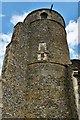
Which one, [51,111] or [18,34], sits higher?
[18,34]

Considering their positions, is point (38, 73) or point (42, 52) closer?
point (38, 73)

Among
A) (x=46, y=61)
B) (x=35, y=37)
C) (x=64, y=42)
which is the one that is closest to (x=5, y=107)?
(x=46, y=61)

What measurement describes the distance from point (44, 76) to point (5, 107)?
3015mm

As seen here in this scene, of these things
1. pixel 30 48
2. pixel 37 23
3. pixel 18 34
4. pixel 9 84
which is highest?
pixel 37 23

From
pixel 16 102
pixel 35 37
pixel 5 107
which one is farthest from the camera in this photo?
pixel 35 37

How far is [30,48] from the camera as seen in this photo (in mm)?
13297

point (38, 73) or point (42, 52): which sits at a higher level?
point (42, 52)

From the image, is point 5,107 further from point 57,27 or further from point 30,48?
point 57,27

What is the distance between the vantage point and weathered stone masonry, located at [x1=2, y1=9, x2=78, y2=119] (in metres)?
10.4

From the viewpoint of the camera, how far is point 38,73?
11.7 metres

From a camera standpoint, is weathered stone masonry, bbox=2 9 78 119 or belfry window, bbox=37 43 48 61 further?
belfry window, bbox=37 43 48 61

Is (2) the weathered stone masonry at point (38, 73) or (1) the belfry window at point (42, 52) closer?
(2) the weathered stone masonry at point (38, 73)

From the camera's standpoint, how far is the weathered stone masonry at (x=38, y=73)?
10.4 m

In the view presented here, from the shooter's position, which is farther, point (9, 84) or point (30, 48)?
Answer: point (30, 48)
